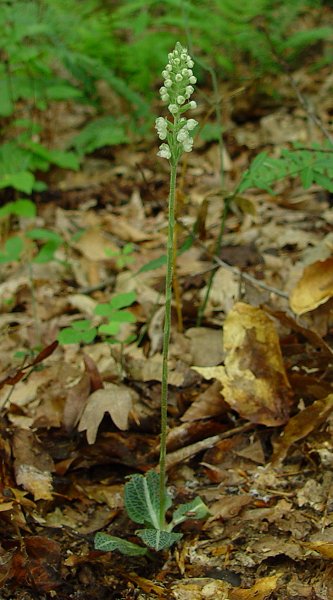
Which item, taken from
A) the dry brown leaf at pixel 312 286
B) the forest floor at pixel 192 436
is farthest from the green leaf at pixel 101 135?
the dry brown leaf at pixel 312 286

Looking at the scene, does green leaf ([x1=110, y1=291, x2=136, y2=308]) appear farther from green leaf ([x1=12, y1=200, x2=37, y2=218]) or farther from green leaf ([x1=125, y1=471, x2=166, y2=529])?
green leaf ([x1=12, y1=200, x2=37, y2=218])

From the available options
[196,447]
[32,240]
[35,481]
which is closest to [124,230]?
[32,240]

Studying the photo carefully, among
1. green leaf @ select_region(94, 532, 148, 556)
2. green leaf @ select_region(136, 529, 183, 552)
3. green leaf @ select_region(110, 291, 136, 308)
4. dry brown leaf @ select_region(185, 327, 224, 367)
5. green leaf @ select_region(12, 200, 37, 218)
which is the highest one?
green leaf @ select_region(12, 200, 37, 218)

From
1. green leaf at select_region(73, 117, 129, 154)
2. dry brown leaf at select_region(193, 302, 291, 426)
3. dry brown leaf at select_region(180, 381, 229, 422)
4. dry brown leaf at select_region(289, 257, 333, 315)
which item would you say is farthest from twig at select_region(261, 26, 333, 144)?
green leaf at select_region(73, 117, 129, 154)

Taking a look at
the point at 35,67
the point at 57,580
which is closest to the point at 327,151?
the point at 57,580

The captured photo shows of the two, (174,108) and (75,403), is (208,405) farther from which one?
(174,108)

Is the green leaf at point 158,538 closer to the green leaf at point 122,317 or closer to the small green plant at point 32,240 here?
the green leaf at point 122,317
